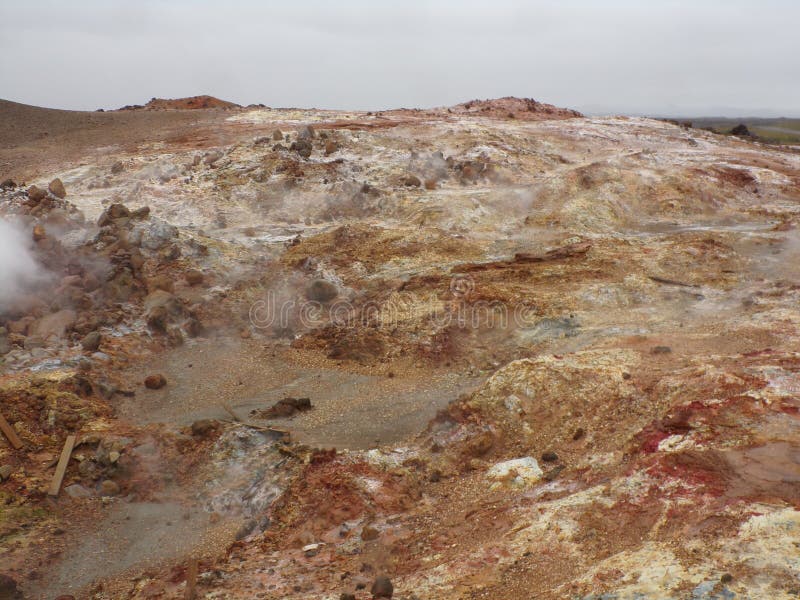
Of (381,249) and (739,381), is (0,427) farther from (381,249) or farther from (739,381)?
(739,381)

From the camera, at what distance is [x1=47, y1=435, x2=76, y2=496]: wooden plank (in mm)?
7742

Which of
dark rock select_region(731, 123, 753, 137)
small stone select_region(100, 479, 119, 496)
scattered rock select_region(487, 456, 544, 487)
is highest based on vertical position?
dark rock select_region(731, 123, 753, 137)

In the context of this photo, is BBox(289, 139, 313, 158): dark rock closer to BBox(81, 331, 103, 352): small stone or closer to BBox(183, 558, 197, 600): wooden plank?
BBox(81, 331, 103, 352): small stone

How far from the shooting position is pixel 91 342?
10734 millimetres

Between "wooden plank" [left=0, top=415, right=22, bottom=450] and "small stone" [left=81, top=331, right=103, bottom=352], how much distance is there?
2.47m

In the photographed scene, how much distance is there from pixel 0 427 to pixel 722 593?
8759 mm

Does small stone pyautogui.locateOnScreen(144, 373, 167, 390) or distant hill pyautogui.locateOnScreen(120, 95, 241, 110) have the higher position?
distant hill pyautogui.locateOnScreen(120, 95, 241, 110)

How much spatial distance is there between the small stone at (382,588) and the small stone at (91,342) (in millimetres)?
7415

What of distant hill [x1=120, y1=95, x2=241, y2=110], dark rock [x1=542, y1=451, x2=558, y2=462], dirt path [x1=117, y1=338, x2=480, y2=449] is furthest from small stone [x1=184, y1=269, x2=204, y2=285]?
distant hill [x1=120, y1=95, x2=241, y2=110]

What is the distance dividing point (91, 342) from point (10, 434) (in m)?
2.72

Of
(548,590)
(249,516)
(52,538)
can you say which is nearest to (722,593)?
(548,590)

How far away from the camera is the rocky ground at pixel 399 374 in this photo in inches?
236

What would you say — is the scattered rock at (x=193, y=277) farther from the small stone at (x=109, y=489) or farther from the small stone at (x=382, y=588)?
the small stone at (x=382, y=588)

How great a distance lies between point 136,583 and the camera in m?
6.61
